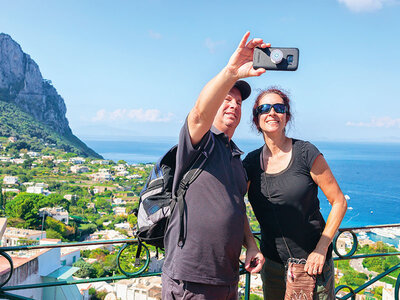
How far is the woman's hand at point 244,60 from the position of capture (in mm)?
1286

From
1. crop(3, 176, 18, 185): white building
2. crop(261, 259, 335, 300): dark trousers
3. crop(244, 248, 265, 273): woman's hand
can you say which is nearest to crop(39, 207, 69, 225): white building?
crop(3, 176, 18, 185): white building

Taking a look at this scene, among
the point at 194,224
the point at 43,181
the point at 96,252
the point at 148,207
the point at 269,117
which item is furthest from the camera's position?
the point at 43,181

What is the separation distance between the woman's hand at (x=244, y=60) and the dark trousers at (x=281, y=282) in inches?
44.9

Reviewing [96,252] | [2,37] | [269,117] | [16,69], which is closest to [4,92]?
[16,69]

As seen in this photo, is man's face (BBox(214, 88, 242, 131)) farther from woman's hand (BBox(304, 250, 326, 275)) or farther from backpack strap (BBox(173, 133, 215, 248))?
woman's hand (BBox(304, 250, 326, 275))

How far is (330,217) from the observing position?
1.79m

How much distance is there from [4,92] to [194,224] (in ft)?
326

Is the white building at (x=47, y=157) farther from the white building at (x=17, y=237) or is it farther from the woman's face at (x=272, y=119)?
the woman's face at (x=272, y=119)

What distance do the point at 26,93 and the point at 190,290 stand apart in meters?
100

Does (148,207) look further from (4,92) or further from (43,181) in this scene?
(4,92)

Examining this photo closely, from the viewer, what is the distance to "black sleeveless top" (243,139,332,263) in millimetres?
1766

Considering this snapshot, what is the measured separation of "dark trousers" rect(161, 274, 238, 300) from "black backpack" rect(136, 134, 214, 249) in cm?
22

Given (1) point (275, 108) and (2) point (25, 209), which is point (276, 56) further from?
(2) point (25, 209)

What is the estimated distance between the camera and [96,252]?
2833cm
